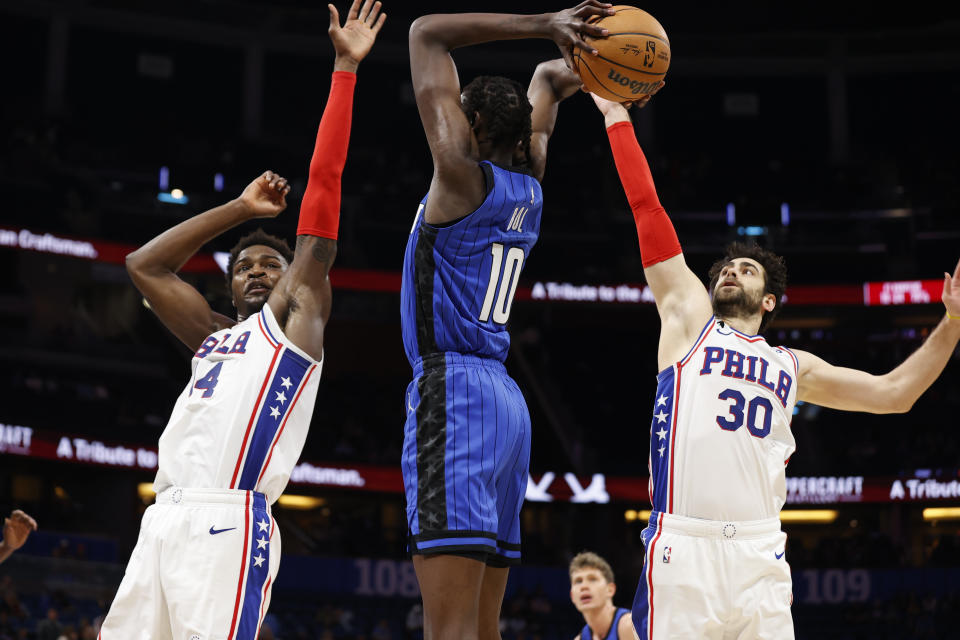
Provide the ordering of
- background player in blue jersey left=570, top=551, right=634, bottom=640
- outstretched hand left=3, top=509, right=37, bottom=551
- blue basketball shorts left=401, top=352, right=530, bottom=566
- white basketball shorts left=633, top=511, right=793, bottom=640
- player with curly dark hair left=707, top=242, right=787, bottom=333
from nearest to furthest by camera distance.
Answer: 1. blue basketball shorts left=401, top=352, right=530, bottom=566
2. white basketball shorts left=633, top=511, right=793, bottom=640
3. player with curly dark hair left=707, top=242, right=787, bottom=333
4. outstretched hand left=3, top=509, right=37, bottom=551
5. background player in blue jersey left=570, top=551, right=634, bottom=640

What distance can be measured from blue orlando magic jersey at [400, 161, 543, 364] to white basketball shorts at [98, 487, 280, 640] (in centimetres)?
83

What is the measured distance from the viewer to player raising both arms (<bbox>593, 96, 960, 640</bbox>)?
3938 mm

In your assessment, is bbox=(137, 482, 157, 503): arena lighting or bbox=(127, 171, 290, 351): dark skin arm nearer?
bbox=(127, 171, 290, 351): dark skin arm

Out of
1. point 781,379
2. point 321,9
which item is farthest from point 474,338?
point 321,9

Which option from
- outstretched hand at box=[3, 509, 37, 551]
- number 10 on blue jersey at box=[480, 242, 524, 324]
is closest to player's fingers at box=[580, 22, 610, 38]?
number 10 on blue jersey at box=[480, 242, 524, 324]

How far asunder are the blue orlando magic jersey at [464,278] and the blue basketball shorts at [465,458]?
0.23ft

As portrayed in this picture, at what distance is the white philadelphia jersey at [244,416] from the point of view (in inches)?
148

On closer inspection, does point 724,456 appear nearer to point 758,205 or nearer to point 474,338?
point 474,338

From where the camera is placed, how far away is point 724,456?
411cm

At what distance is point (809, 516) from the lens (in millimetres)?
23891

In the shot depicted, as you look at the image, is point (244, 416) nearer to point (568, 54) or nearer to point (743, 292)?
point (568, 54)

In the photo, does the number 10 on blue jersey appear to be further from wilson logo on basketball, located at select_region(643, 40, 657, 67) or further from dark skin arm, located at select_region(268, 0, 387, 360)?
wilson logo on basketball, located at select_region(643, 40, 657, 67)

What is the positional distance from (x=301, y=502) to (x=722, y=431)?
20792 mm

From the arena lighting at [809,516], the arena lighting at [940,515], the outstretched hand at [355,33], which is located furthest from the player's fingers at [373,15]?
the arena lighting at [940,515]
